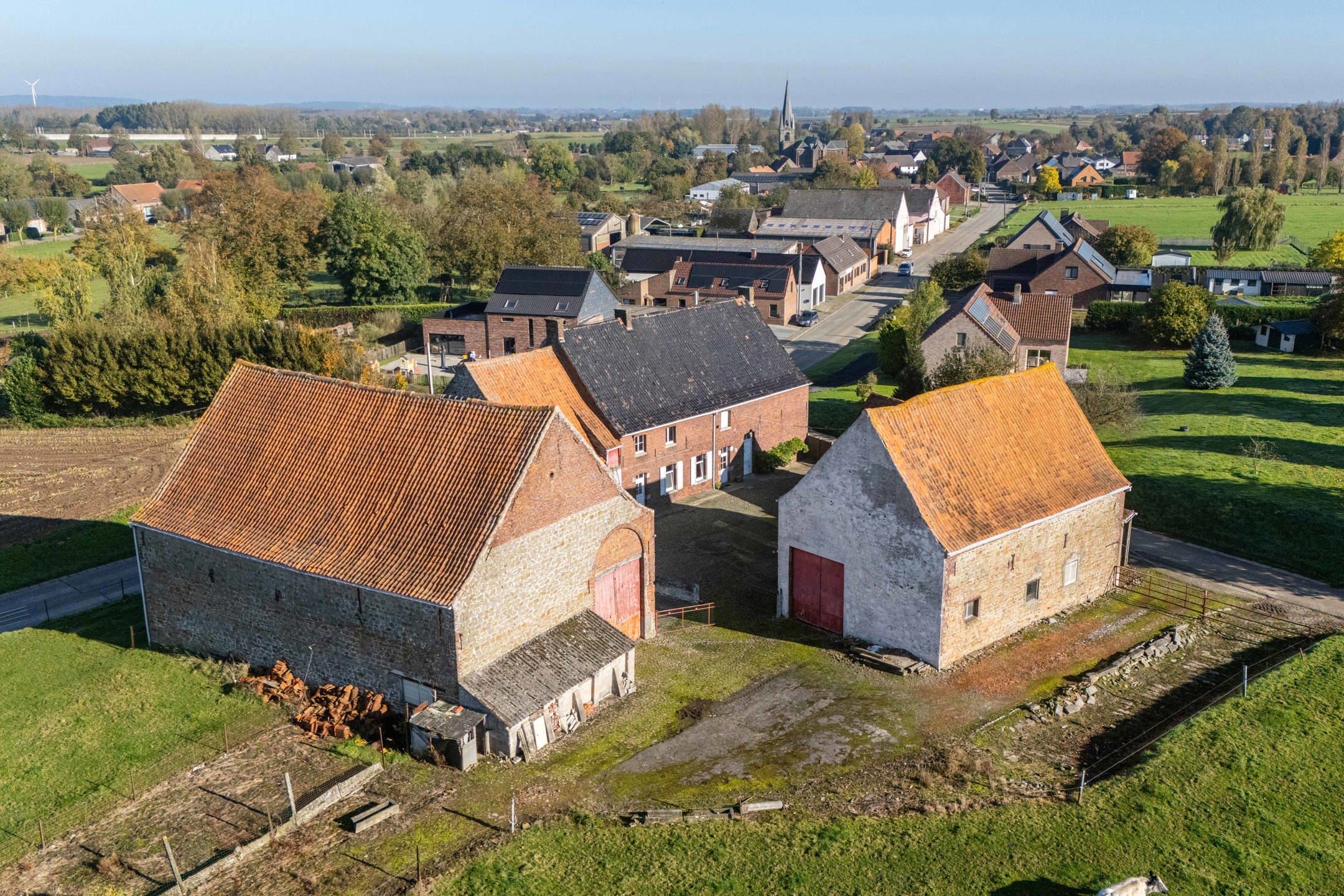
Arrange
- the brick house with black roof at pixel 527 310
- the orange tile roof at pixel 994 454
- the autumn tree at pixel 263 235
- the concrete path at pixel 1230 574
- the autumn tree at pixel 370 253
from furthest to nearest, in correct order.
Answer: the autumn tree at pixel 370 253, the autumn tree at pixel 263 235, the brick house with black roof at pixel 527 310, the concrete path at pixel 1230 574, the orange tile roof at pixel 994 454

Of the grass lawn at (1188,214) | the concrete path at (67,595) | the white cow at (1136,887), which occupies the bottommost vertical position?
the concrete path at (67,595)

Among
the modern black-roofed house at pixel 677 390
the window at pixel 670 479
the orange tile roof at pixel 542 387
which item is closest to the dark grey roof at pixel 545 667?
the orange tile roof at pixel 542 387

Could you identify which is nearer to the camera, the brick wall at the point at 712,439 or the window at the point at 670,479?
the brick wall at the point at 712,439

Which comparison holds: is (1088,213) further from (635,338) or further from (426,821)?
(426,821)

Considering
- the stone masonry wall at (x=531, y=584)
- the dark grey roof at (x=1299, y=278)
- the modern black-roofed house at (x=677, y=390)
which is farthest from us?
the dark grey roof at (x=1299, y=278)

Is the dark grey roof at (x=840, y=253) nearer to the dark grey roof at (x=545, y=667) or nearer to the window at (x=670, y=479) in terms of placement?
the window at (x=670, y=479)

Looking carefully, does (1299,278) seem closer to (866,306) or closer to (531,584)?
(866,306)

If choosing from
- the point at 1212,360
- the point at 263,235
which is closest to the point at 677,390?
the point at 1212,360

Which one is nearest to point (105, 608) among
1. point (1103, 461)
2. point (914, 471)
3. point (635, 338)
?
Answer: point (635, 338)

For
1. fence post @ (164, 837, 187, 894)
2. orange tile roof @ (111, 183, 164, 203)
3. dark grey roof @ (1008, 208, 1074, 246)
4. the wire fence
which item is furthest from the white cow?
orange tile roof @ (111, 183, 164, 203)
